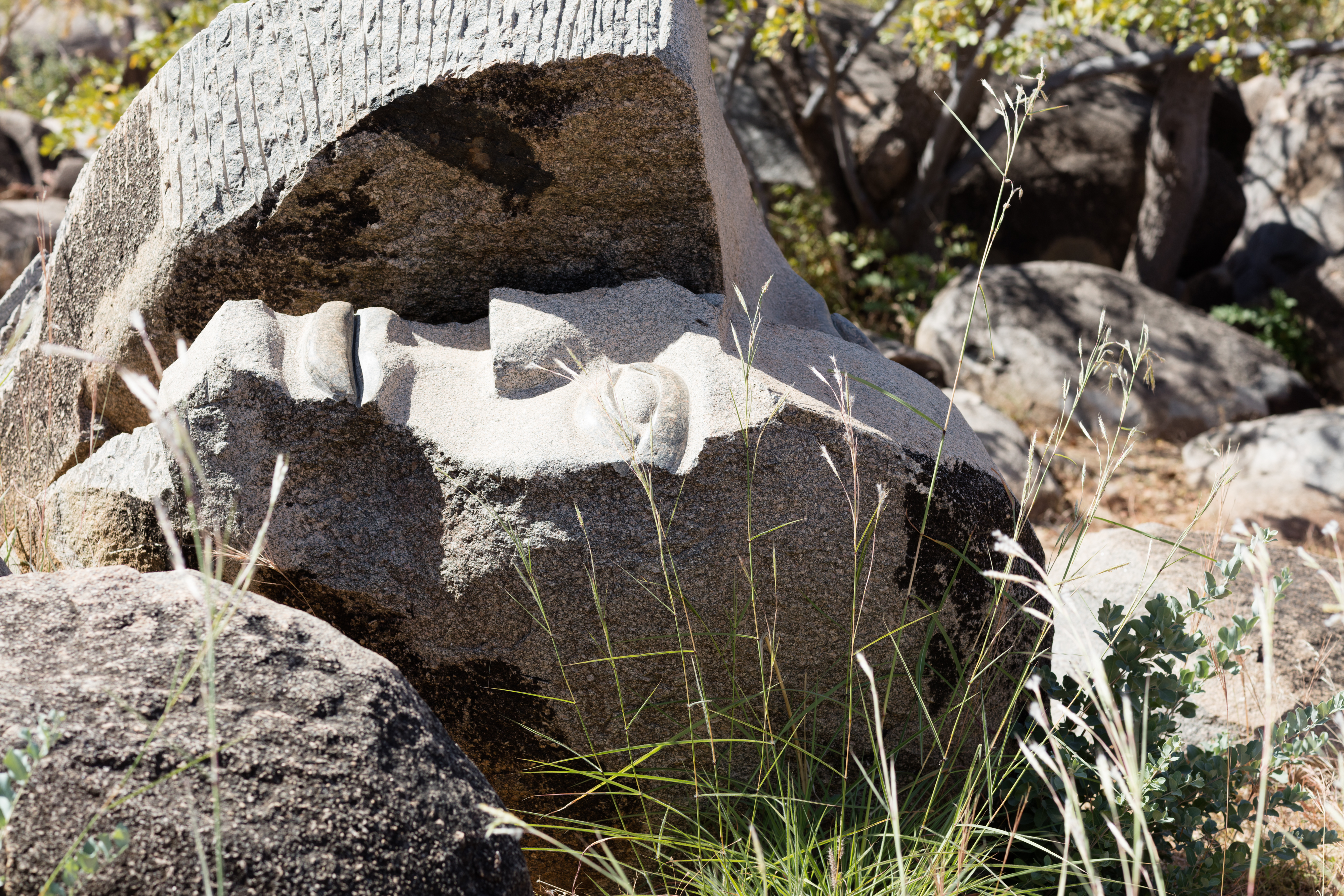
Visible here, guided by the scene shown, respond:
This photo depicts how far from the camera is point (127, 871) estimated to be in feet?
3.82

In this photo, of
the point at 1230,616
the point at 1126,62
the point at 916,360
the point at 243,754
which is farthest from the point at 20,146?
the point at 1230,616

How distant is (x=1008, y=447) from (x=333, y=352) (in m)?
3.72

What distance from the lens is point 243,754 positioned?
1.28m

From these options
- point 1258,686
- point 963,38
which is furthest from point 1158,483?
point 1258,686

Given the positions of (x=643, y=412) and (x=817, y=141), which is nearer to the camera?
(x=643, y=412)

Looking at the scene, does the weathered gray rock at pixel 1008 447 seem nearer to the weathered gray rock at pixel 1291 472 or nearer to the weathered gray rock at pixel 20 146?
the weathered gray rock at pixel 1291 472

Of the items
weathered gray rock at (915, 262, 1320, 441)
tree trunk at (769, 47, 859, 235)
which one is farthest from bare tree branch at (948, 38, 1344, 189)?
weathered gray rock at (915, 262, 1320, 441)

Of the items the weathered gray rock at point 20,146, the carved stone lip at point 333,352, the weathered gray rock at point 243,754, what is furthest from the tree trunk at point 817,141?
the weathered gray rock at point 20,146

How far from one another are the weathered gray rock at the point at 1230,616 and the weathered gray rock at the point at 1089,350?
7.88 ft

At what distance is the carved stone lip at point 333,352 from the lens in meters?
1.91

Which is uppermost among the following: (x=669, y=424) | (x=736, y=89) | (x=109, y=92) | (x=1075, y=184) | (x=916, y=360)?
(x=109, y=92)

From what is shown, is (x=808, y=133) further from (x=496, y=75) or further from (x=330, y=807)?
(x=330, y=807)

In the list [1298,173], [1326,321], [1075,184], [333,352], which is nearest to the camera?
[333,352]

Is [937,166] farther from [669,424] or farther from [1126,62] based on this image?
[669,424]
